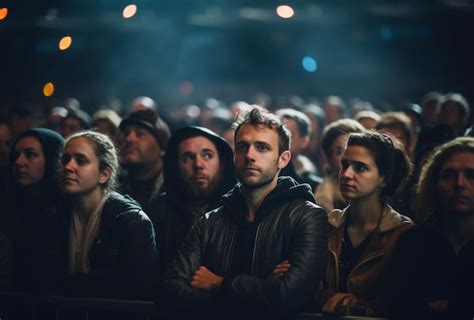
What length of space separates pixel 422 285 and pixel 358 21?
1394 centimetres

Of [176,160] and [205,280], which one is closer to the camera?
[205,280]

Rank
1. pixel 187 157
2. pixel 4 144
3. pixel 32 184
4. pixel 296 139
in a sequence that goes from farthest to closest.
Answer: pixel 4 144
pixel 296 139
pixel 32 184
pixel 187 157

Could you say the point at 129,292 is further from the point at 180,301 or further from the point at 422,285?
the point at 422,285

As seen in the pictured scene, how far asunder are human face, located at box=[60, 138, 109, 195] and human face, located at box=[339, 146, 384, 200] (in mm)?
2020

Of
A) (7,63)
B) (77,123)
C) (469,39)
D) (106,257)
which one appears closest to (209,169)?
(106,257)

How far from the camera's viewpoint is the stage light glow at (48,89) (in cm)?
1991

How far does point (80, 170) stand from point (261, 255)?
190 cm

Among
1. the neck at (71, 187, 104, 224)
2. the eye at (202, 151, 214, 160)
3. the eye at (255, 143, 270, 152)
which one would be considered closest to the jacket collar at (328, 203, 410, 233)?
the eye at (255, 143, 270, 152)

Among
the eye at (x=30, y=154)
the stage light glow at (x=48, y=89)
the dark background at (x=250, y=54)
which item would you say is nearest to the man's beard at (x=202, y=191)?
the eye at (x=30, y=154)

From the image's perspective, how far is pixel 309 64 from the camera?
67.6 feet

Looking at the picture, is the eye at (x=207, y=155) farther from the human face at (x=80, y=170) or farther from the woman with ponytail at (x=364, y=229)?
the woman with ponytail at (x=364, y=229)

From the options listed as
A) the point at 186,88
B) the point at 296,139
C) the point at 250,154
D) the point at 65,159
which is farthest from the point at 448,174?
the point at 186,88

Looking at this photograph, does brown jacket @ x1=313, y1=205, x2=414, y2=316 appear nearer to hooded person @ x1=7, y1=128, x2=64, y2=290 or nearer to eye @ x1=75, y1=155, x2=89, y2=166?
eye @ x1=75, y1=155, x2=89, y2=166

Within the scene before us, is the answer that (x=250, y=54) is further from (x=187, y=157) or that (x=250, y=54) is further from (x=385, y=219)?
(x=385, y=219)
